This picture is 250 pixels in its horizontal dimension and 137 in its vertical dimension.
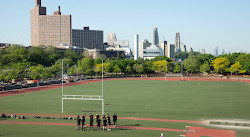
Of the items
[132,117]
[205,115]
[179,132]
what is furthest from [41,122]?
[205,115]

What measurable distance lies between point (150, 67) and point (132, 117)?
121 metres

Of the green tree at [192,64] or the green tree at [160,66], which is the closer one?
the green tree at [192,64]

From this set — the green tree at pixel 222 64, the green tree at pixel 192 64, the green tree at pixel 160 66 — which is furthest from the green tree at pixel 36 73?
the green tree at pixel 222 64

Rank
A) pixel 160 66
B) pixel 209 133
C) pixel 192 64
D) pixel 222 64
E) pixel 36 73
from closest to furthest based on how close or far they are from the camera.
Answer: pixel 209 133
pixel 36 73
pixel 222 64
pixel 192 64
pixel 160 66

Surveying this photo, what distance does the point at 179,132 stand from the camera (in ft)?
85.5

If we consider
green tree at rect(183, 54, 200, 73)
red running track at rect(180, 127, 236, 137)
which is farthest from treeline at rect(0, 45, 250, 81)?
red running track at rect(180, 127, 236, 137)

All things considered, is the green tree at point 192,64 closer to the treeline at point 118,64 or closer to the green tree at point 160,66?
the treeline at point 118,64

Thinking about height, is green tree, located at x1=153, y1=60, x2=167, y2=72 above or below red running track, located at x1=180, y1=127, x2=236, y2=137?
above

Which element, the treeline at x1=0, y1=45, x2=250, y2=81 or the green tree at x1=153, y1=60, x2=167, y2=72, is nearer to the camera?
the treeline at x1=0, y1=45, x2=250, y2=81

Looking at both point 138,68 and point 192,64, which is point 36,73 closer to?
point 138,68

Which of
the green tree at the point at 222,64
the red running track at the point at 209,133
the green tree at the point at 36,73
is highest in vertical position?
the green tree at the point at 222,64

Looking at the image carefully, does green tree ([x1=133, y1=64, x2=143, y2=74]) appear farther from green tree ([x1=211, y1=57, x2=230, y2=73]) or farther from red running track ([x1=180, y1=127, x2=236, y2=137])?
red running track ([x1=180, y1=127, x2=236, y2=137])

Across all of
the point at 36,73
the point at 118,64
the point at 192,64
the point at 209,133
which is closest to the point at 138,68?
the point at 118,64

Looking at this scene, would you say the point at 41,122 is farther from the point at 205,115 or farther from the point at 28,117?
the point at 205,115
